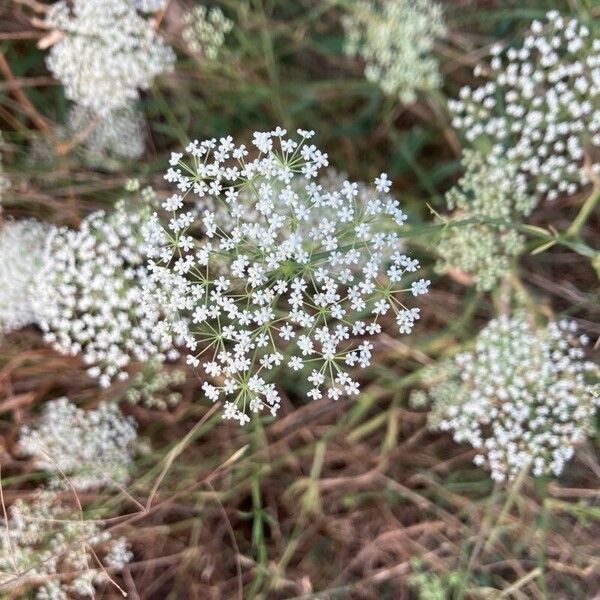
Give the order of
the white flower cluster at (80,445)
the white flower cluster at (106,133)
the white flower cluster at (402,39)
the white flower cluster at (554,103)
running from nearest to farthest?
the white flower cluster at (554,103) < the white flower cluster at (402,39) < the white flower cluster at (80,445) < the white flower cluster at (106,133)

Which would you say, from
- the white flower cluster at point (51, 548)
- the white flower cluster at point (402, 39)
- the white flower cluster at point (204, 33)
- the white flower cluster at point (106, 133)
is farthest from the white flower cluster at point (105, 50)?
the white flower cluster at point (51, 548)

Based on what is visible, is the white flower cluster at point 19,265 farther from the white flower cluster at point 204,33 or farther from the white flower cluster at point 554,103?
the white flower cluster at point 554,103

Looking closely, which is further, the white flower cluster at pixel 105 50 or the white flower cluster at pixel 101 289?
the white flower cluster at pixel 105 50

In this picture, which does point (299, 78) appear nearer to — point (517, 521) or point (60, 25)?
point (60, 25)

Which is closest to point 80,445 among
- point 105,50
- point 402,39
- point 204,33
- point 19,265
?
point 19,265

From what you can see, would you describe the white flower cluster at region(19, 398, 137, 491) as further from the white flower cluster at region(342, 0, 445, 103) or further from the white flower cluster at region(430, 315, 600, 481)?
the white flower cluster at region(342, 0, 445, 103)

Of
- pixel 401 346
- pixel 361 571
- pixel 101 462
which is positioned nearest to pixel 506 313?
pixel 401 346

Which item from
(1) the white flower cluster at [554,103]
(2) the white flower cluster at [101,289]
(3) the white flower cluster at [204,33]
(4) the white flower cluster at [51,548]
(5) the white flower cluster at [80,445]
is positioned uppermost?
(3) the white flower cluster at [204,33]
